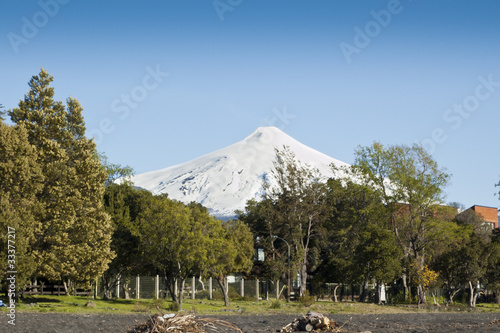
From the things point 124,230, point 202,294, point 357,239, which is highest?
point 124,230

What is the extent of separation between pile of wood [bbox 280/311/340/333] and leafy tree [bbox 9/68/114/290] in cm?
2546

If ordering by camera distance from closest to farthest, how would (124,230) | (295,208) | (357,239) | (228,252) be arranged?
(228,252)
(124,230)
(357,239)
(295,208)

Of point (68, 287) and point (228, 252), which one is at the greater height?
point (228, 252)

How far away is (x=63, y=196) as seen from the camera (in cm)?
4544

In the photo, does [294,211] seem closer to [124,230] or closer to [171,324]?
[124,230]

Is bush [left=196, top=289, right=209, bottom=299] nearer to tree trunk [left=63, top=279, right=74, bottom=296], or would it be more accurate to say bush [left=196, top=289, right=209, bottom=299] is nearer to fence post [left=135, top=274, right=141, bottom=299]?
fence post [left=135, top=274, right=141, bottom=299]

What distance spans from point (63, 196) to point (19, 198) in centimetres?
398

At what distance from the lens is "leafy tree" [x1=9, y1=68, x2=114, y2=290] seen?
44.6 m

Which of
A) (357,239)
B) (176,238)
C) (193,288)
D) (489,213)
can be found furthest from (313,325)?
(489,213)

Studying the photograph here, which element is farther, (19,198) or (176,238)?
(176,238)

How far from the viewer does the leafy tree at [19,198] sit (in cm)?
3900

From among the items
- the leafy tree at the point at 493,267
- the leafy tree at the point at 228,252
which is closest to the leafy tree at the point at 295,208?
the leafy tree at the point at 228,252

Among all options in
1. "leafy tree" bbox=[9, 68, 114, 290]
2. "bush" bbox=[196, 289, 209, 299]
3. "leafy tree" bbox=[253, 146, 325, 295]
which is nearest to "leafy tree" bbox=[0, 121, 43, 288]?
"leafy tree" bbox=[9, 68, 114, 290]

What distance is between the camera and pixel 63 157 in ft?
154
